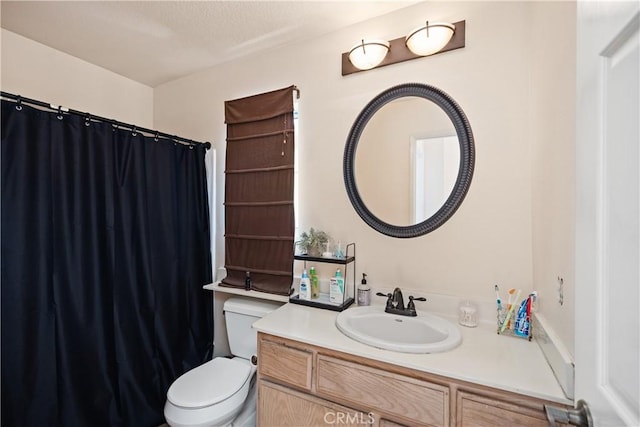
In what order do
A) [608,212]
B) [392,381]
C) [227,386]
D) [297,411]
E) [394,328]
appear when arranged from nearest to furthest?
[608,212]
[392,381]
[297,411]
[394,328]
[227,386]

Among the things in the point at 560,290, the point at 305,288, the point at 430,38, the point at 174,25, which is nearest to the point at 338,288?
the point at 305,288

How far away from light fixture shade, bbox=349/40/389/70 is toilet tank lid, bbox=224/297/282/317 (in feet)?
4.96

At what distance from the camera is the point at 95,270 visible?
5.39 ft

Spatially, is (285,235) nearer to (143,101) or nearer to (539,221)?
(539,221)

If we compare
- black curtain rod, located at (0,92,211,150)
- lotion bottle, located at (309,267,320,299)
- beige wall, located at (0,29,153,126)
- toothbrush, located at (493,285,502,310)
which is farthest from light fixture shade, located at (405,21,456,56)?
beige wall, located at (0,29,153,126)

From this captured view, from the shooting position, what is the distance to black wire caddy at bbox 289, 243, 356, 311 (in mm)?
1608

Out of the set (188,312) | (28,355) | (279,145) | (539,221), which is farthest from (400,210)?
(28,355)

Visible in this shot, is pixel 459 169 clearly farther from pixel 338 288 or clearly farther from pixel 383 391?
pixel 383 391

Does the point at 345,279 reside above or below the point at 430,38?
below

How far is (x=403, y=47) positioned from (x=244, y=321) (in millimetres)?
1858

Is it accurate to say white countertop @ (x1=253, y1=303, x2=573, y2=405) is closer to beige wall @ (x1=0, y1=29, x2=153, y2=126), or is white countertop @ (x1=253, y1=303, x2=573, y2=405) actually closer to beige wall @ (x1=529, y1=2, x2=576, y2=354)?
beige wall @ (x1=529, y1=2, x2=576, y2=354)

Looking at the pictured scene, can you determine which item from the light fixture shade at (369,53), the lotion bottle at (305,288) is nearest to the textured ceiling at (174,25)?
the light fixture shade at (369,53)

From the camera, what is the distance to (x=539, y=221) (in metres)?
1.22

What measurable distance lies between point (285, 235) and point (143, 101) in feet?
5.86
